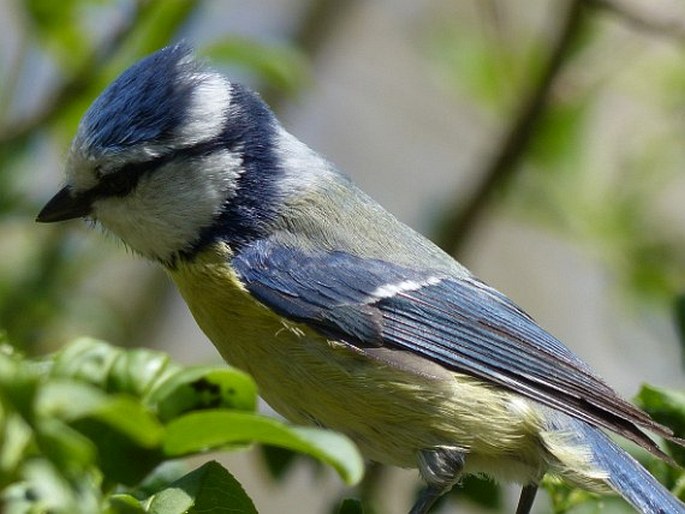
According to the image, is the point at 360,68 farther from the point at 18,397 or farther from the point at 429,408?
the point at 18,397

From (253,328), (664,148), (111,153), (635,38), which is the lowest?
(253,328)

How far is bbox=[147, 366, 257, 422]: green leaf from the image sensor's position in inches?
43.9

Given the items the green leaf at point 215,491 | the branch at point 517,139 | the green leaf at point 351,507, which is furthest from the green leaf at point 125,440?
the branch at point 517,139

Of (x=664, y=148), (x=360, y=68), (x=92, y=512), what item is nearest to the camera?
(x=92, y=512)

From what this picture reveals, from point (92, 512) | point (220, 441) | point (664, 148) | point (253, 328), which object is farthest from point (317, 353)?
point (664, 148)

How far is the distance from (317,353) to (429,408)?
209 millimetres

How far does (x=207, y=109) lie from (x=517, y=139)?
34.0 inches

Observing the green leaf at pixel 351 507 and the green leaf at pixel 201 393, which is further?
the green leaf at pixel 351 507

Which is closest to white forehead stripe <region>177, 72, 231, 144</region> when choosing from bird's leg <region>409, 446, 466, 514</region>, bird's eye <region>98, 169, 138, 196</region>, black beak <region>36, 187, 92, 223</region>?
bird's eye <region>98, 169, 138, 196</region>

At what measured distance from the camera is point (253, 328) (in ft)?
6.29

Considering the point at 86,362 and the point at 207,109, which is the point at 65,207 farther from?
the point at 86,362

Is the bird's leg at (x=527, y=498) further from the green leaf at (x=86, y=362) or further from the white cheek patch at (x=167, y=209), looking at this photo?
the green leaf at (x=86, y=362)

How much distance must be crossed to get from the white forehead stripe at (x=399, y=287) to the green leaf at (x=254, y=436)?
3.16 feet

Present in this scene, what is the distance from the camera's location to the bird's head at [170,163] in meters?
1.95
